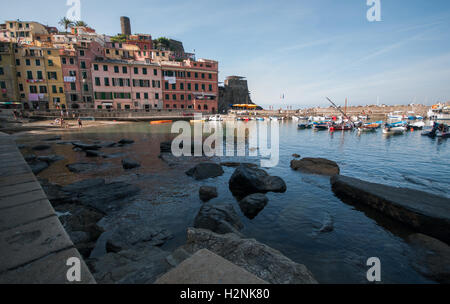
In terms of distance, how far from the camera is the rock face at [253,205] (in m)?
7.42

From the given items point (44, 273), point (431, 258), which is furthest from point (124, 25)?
point (431, 258)

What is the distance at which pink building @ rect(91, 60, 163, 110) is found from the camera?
160ft

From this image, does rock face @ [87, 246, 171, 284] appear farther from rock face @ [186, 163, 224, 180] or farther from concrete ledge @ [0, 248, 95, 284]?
rock face @ [186, 163, 224, 180]

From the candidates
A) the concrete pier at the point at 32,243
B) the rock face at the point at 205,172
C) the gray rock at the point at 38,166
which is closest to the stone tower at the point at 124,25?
the gray rock at the point at 38,166

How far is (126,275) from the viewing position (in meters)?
3.57

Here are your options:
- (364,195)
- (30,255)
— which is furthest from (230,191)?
(30,255)

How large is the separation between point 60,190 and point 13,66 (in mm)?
59896

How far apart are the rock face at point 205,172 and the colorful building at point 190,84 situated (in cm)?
4994

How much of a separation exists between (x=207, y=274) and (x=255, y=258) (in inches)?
81.3

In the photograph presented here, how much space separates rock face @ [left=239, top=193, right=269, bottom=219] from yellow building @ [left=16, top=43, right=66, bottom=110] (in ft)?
194

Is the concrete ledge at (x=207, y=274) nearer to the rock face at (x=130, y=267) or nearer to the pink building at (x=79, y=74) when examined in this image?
the rock face at (x=130, y=267)

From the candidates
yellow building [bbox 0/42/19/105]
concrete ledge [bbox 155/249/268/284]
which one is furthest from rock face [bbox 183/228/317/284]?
yellow building [bbox 0/42/19/105]

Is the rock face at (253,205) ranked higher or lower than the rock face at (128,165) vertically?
lower
